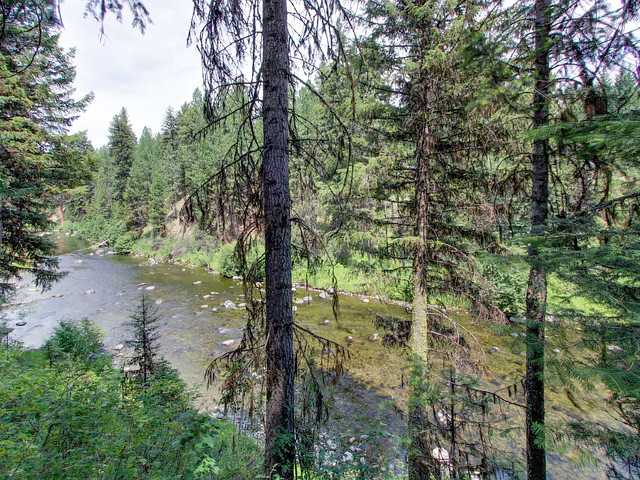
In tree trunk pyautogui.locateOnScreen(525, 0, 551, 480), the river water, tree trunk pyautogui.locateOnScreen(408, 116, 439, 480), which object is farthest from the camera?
the river water

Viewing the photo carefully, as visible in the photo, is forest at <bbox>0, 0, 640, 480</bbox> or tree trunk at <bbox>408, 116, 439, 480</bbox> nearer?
forest at <bbox>0, 0, 640, 480</bbox>

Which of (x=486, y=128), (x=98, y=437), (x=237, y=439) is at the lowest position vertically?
Answer: (x=237, y=439)

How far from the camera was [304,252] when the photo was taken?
348 centimetres

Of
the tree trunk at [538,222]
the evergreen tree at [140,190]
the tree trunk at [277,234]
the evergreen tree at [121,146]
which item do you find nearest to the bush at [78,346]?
the tree trunk at [277,234]

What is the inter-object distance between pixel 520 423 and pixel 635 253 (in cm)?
717

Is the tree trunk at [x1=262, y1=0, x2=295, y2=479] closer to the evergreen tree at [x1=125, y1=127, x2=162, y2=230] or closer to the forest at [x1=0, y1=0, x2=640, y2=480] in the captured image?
the forest at [x1=0, y1=0, x2=640, y2=480]

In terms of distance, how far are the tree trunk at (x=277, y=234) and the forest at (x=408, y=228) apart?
0.08ft

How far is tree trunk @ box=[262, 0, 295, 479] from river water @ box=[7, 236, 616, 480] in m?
0.77

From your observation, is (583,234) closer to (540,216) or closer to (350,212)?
(540,216)

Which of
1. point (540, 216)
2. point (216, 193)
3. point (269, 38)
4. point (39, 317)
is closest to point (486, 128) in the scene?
point (540, 216)

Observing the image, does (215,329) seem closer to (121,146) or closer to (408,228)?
(408,228)

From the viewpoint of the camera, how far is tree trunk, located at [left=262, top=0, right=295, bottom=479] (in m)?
3.17

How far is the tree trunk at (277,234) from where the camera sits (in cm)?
317

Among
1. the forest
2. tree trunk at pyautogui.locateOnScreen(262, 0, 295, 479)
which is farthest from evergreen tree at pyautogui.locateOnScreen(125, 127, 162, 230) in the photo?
tree trunk at pyautogui.locateOnScreen(262, 0, 295, 479)
